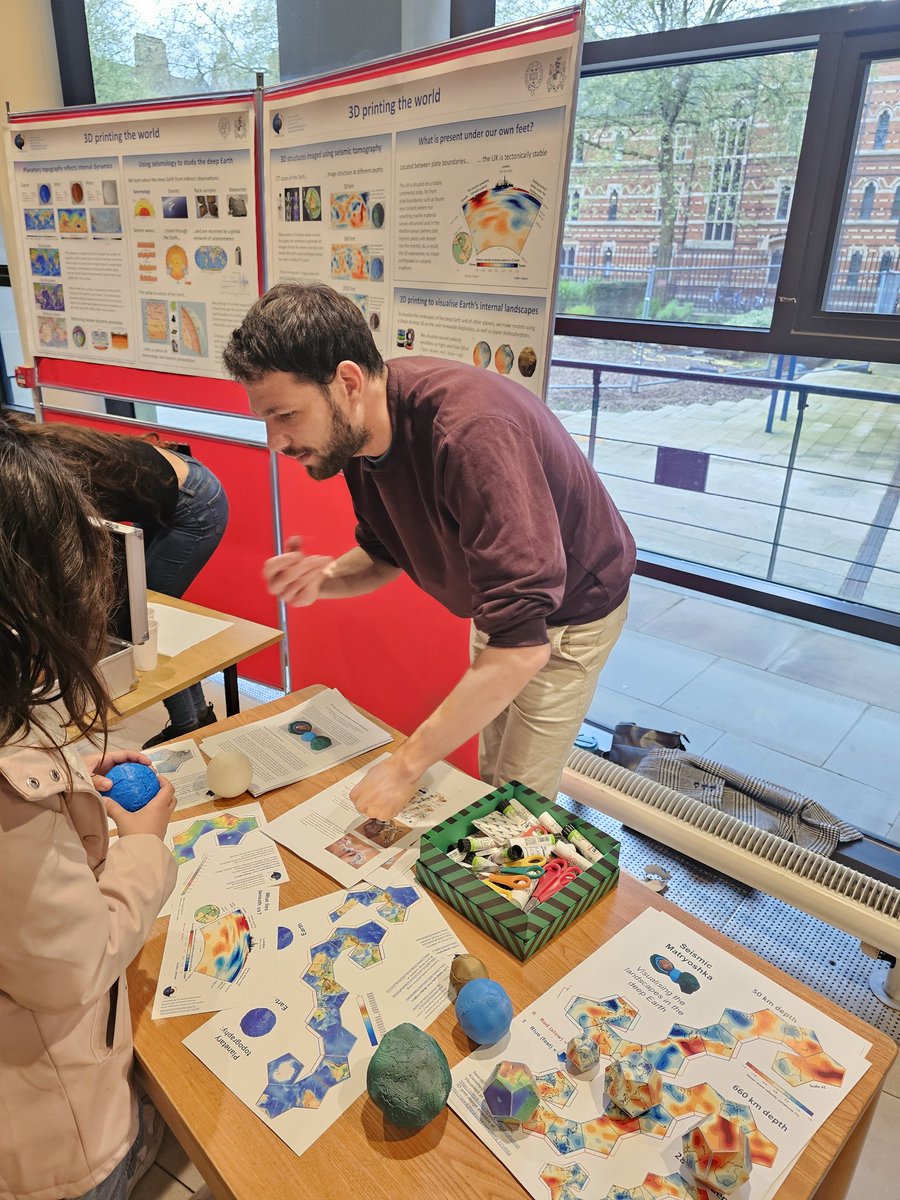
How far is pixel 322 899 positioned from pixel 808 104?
192 cm

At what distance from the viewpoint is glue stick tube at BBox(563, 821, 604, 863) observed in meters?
1.12

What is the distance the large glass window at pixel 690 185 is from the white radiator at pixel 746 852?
3.97ft

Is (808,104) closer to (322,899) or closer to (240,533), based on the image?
(322,899)

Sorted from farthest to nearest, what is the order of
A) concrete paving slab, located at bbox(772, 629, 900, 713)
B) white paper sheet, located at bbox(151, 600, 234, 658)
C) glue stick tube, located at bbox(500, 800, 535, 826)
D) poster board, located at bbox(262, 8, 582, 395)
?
concrete paving slab, located at bbox(772, 629, 900, 713)
white paper sheet, located at bbox(151, 600, 234, 658)
poster board, located at bbox(262, 8, 582, 395)
glue stick tube, located at bbox(500, 800, 535, 826)

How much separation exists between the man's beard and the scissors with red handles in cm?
67

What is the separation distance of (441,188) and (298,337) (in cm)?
108

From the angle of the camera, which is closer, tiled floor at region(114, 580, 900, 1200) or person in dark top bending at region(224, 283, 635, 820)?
person in dark top bending at region(224, 283, 635, 820)

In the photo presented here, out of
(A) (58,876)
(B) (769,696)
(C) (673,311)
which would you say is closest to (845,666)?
(B) (769,696)

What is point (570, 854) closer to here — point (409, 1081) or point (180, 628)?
point (409, 1081)

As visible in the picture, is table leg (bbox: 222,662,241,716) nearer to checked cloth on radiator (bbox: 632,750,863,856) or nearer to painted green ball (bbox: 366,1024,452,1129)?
checked cloth on radiator (bbox: 632,750,863,856)

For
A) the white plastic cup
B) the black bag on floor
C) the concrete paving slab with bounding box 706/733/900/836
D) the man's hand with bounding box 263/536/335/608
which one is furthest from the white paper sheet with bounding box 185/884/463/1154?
the concrete paving slab with bounding box 706/733/900/836

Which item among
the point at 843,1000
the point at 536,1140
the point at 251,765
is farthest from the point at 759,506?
the point at 536,1140

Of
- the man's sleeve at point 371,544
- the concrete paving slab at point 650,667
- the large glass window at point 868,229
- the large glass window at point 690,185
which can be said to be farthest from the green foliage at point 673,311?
the concrete paving slab at point 650,667

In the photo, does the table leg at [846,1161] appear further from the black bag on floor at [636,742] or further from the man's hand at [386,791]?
the black bag on floor at [636,742]
